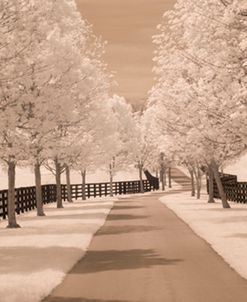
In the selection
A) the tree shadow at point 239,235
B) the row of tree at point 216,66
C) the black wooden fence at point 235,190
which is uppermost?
the row of tree at point 216,66

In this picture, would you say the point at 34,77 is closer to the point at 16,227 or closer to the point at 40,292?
the point at 16,227

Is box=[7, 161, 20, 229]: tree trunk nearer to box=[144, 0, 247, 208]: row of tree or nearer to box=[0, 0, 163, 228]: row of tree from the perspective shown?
box=[0, 0, 163, 228]: row of tree

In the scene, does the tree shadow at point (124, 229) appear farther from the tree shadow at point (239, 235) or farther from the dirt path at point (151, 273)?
the tree shadow at point (239, 235)

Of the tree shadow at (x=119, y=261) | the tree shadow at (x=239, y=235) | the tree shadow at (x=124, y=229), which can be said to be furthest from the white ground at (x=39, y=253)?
the tree shadow at (x=239, y=235)

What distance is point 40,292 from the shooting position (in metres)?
12.2

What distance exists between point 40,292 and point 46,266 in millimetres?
3625

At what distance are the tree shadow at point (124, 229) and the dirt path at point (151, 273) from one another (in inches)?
44.7

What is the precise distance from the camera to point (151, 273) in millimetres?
14555

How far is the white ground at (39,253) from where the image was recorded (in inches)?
503

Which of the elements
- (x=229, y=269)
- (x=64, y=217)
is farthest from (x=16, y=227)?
(x=229, y=269)

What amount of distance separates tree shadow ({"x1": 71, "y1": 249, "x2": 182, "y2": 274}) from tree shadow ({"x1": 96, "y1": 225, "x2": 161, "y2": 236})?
228 inches

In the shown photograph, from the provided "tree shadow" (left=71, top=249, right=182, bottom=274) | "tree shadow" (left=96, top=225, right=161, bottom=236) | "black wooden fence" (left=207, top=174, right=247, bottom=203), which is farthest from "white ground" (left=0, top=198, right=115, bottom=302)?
"black wooden fence" (left=207, top=174, right=247, bottom=203)

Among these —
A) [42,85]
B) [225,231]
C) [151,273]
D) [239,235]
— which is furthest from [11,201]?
[151,273]

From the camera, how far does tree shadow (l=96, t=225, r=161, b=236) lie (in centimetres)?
2505
